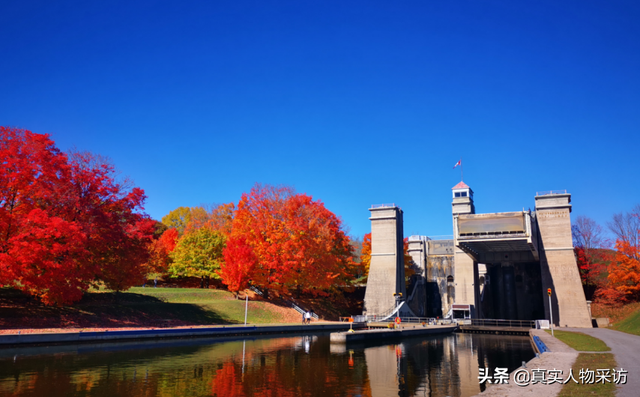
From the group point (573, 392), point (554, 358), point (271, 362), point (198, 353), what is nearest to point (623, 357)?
point (554, 358)

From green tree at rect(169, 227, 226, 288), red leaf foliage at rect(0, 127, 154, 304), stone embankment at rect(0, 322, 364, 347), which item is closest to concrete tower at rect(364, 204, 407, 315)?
stone embankment at rect(0, 322, 364, 347)

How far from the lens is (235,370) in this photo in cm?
1847

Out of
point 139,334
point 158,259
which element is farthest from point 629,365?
point 158,259

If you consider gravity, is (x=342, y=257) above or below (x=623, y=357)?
above

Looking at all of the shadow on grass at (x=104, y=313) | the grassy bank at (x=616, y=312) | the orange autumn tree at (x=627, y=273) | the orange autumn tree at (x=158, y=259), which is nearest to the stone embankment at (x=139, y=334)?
the shadow on grass at (x=104, y=313)

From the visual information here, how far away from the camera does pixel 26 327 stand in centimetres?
2711

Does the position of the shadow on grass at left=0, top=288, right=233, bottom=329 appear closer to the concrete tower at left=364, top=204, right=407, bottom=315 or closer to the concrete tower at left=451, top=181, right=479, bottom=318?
the concrete tower at left=364, top=204, right=407, bottom=315

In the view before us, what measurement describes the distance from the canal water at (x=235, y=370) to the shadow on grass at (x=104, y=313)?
695 cm

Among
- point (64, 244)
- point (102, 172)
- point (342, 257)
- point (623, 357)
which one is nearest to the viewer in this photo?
point (623, 357)

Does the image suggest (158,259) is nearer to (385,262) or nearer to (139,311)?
(139,311)

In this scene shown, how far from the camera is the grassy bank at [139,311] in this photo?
28875 millimetres

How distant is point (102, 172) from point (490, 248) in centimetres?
4721

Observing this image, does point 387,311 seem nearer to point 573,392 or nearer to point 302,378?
point 302,378

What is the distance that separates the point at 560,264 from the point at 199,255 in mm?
45139
